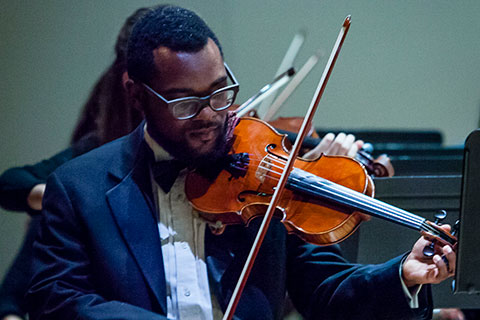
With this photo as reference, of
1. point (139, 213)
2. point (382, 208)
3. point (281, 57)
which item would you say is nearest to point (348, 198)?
point (382, 208)

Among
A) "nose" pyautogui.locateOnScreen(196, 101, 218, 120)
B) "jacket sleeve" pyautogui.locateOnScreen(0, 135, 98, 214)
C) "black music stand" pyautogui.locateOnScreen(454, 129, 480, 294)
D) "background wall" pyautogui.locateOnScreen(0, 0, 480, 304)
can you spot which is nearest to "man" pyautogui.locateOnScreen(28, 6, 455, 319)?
"nose" pyautogui.locateOnScreen(196, 101, 218, 120)

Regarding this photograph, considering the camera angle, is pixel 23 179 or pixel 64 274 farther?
pixel 23 179

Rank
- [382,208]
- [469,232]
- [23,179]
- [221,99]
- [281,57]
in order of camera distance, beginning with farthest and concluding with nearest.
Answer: [281,57], [23,179], [221,99], [382,208], [469,232]

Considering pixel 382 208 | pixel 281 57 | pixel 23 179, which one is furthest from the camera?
pixel 281 57

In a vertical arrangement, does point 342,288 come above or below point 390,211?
below

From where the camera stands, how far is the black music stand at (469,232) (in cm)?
97

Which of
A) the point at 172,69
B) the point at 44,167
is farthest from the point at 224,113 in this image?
the point at 44,167

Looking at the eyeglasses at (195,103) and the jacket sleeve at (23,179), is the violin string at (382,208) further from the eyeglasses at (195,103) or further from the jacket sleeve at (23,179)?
the jacket sleeve at (23,179)

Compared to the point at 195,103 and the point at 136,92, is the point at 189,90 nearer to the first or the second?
the point at 195,103

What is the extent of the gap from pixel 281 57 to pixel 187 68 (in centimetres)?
129

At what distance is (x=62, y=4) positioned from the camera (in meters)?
2.00

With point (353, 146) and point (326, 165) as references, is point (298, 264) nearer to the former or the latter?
point (326, 165)

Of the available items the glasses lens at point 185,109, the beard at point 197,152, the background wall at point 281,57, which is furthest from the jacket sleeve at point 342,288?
the background wall at point 281,57

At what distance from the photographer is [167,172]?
4.05ft
